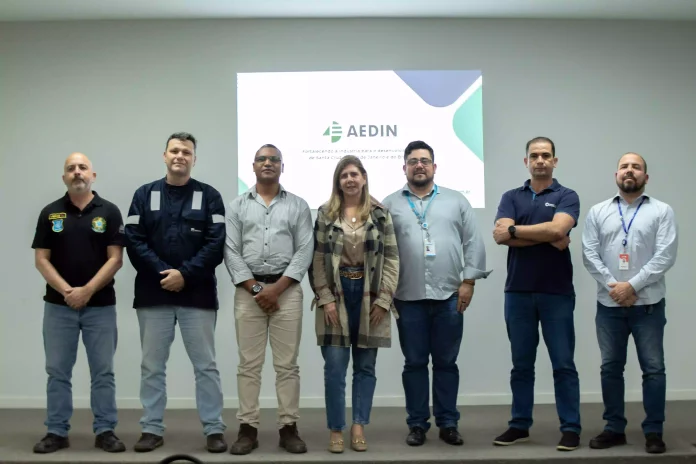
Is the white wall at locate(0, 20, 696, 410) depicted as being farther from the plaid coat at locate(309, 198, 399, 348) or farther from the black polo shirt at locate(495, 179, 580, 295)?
the plaid coat at locate(309, 198, 399, 348)

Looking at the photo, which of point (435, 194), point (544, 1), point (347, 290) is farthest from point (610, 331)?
point (544, 1)

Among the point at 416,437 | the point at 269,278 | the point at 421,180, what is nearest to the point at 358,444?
the point at 416,437

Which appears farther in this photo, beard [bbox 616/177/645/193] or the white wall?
the white wall

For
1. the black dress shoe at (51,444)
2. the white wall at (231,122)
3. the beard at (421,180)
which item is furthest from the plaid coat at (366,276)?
the white wall at (231,122)

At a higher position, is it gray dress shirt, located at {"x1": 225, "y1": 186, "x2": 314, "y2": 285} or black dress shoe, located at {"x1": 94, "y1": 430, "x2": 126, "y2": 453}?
gray dress shirt, located at {"x1": 225, "y1": 186, "x2": 314, "y2": 285}

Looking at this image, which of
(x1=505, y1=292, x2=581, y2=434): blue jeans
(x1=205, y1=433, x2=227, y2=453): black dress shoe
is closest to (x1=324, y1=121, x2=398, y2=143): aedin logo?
(x1=505, y1=292, x2=581, y2=434): blue jeans

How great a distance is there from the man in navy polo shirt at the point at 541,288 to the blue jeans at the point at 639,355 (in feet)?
0.60

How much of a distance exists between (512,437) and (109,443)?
218 cm

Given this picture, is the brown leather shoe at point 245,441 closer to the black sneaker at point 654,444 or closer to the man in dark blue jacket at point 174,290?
the man in dark blue jacket at point 174,290

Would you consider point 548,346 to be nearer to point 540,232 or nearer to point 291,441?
point 540,232

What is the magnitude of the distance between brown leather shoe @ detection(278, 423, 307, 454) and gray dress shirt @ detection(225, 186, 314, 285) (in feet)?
2.64

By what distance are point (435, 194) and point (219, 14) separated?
257 centimetres

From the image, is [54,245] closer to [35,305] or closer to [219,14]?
[35,305]

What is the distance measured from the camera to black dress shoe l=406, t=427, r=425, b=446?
3793 mm
